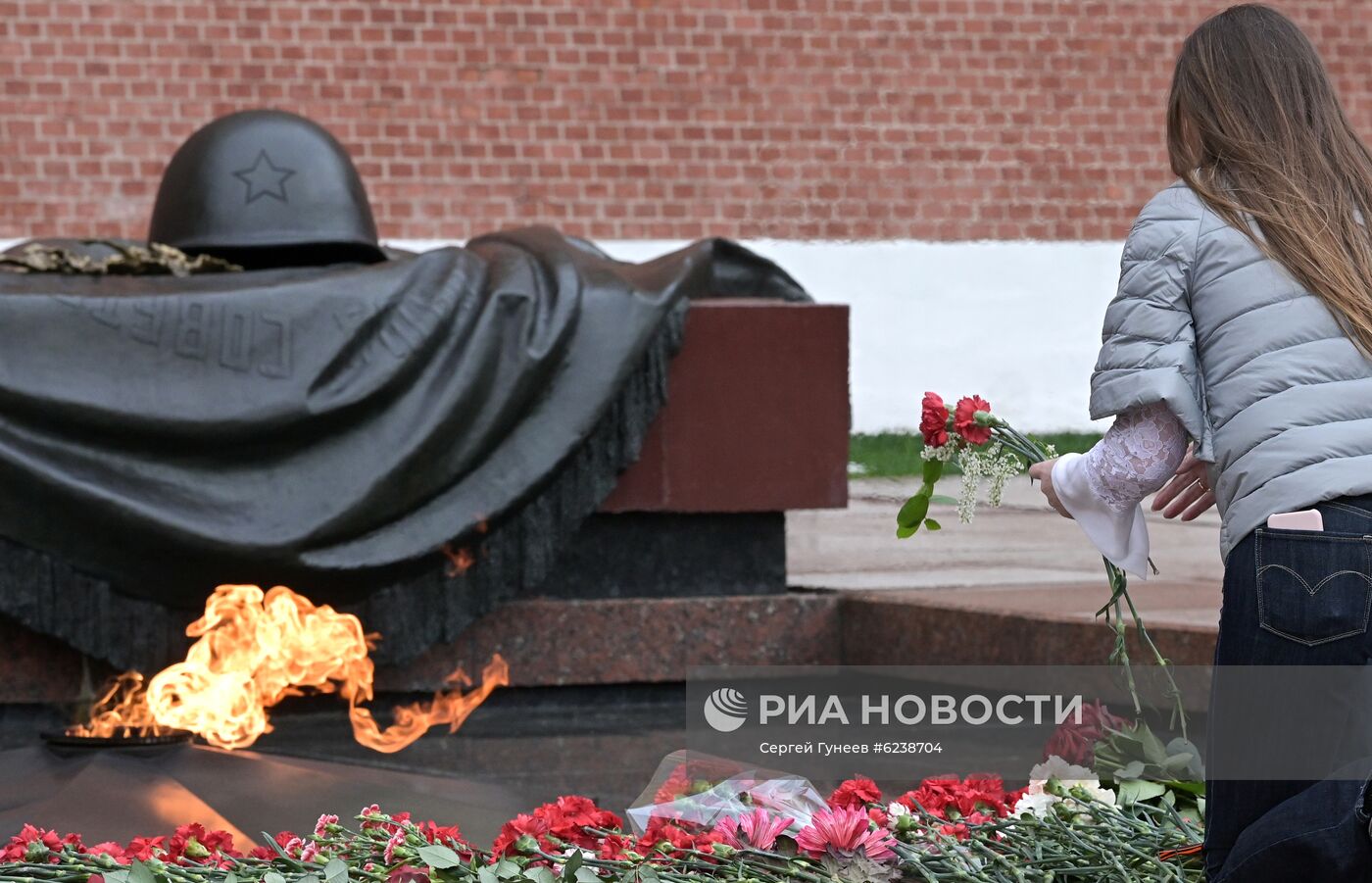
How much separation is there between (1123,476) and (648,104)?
6.58m

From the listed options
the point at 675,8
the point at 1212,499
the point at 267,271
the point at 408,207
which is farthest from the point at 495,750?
the point at 675,8

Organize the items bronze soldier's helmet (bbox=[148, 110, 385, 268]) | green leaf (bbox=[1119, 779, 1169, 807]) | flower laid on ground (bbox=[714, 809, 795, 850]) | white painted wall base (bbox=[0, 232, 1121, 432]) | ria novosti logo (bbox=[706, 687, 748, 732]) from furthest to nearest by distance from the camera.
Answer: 1. white painted wall base (bbox=[0, 232, 1121, 432])
2. bronze soldier's helmet (bbox=[148, 110, 385, 268])
3. ria novosti logo (bbox=[706, 687, 748, 732])
4. green leaf (bbox=[1119, 779, 1169, 807])
5. flower laid on ground (bbox=[714, 809, 795, 850])

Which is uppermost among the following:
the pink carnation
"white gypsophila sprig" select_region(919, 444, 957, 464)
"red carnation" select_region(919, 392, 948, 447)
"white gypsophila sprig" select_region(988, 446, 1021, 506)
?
"red carnation" select_region(919, 392, 948, 447)

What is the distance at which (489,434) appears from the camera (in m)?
4.48

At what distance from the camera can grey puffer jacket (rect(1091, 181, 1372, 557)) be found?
1.76m

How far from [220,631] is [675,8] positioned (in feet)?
16.0

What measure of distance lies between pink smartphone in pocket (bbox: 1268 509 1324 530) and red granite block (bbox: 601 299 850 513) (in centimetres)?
298

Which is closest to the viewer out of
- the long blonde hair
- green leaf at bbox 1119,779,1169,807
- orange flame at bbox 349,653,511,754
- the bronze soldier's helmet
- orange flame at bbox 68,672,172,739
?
the long blonde hair

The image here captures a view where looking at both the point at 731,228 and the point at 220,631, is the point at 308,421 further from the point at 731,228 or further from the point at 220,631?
the point at 731,228

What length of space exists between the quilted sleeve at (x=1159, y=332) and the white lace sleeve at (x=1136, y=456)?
0.03 m

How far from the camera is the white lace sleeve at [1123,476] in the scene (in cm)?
187

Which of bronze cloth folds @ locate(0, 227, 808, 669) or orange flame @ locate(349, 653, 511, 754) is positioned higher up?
bronze cloth folds @ locate(0, 227, 808, 669)

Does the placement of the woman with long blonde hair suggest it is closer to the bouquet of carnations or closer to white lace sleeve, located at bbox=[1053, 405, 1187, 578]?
white lace sleeve, located at bbox=[1053, 405, 1187, 578]

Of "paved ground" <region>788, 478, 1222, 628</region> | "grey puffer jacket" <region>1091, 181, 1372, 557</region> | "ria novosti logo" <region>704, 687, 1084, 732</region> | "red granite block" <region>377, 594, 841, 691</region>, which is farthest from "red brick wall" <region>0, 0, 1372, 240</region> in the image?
"grey puffer jacket" <region>1091, 181, 1372, 557</region>
